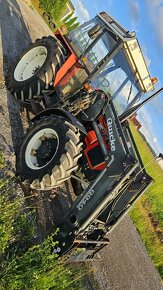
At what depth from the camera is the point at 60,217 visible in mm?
7480

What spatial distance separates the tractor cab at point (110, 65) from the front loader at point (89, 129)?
0.02 m

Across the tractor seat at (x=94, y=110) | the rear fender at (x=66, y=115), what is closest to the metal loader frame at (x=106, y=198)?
the tractor seat at (x=94, y=110)

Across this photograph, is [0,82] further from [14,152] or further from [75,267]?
[75,267]

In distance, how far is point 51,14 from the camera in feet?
69.7

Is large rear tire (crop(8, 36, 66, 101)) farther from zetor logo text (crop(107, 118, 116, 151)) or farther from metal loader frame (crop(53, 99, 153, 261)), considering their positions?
zetor logo text (crop(107, 118, 116, 151))

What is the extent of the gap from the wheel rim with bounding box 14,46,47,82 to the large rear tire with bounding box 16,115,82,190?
90.8 inches

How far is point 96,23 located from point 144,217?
24.0ft

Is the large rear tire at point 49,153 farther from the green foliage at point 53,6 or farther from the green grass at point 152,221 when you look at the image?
the green foliage at point 53,6

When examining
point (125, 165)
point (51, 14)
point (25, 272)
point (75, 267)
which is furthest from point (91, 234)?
point (51, 14)

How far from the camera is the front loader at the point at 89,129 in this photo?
6469 millimetres

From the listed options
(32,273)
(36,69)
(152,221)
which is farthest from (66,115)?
(152,221)

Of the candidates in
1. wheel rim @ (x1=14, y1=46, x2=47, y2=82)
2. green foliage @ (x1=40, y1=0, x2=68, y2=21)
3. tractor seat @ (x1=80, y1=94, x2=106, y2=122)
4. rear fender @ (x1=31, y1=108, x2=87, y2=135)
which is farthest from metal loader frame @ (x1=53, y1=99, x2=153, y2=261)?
green foliage @ (x1=40, y1=0, x2=68, y2=21)

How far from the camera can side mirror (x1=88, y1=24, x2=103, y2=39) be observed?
7493mm

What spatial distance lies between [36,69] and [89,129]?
232 cm
